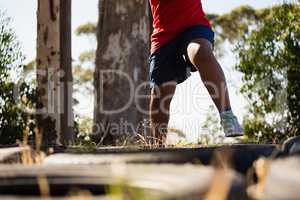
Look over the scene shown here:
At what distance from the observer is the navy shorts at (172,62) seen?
14.0 feet

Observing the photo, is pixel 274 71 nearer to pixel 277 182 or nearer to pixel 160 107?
pixel 160 107

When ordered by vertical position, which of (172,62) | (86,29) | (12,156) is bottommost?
(12,156)

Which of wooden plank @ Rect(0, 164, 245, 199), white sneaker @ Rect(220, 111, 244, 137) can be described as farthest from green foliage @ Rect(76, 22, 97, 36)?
wooden plank @ Rect(0, 164, 245, 199)

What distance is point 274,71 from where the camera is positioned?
8289mm

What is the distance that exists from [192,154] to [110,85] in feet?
20.5

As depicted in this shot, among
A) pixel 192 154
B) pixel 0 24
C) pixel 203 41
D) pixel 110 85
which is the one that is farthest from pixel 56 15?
pixel 192 154

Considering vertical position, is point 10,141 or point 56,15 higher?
point 56,15

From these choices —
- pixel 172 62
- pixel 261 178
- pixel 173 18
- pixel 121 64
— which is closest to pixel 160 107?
pixel 172 62

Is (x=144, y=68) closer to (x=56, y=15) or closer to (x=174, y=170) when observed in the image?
(x=56, y=15)

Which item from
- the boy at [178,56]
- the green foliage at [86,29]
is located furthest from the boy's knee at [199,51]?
the green foliage at [86,29]

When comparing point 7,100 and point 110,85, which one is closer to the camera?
point 7,100

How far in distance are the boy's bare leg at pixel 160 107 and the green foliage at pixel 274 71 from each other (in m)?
3.46

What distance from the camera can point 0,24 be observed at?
288 inches

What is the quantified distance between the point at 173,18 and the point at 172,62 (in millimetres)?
295
